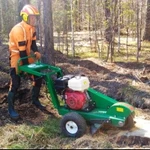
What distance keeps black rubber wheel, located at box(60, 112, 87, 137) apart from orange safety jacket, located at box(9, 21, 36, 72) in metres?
1.55

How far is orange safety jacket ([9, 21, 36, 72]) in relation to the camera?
5.68 meters

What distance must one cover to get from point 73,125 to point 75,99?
0.47 meters

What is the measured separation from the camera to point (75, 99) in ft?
17.6

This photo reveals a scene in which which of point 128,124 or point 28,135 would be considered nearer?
point 28,135

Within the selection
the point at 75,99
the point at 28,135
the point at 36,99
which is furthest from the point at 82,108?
the point at 36,99

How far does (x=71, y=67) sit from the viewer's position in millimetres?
10797

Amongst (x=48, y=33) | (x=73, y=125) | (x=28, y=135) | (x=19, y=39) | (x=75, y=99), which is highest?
(x=19, y=39)

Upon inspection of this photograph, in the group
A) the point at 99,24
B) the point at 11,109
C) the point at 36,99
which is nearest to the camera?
the point at 11,109

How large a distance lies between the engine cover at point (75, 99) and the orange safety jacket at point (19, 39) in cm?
126

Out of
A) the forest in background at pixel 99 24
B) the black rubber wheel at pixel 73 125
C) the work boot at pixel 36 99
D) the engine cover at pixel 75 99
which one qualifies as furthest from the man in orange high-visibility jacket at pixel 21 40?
the forest in background at pixel 99 24

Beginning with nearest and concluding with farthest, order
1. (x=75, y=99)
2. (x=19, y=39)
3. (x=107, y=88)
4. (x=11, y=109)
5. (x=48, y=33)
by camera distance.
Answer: (x=75, y=99), (x=19, y=39), (x=11, y=109), (x=107, y=88), (x=48, y=33)

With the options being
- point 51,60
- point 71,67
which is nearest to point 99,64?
point 71,67

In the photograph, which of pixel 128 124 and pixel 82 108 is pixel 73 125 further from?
pixel 128 124

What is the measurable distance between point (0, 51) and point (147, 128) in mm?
9312
